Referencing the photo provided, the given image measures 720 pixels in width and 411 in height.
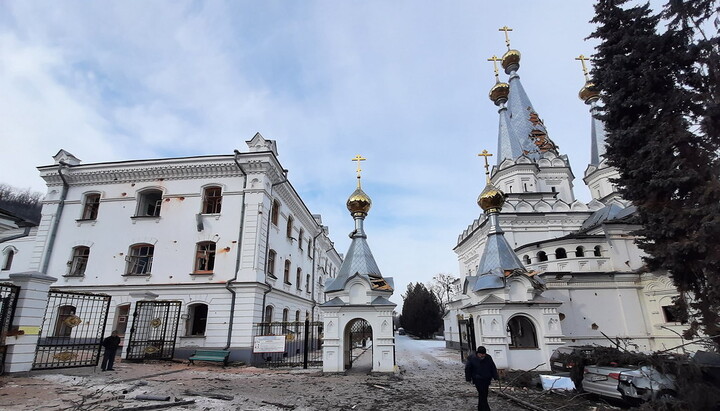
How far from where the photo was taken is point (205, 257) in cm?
1662

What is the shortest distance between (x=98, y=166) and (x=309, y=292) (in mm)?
14369

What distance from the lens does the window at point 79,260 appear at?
17453 millimetres

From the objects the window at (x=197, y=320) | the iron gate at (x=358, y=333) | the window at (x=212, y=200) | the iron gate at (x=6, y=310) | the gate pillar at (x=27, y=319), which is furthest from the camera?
the window at (x=212, y=200)

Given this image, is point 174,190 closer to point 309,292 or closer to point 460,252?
point 309,292

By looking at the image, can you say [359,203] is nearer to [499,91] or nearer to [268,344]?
[268,344]

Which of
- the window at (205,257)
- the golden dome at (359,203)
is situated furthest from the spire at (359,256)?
the window at (205,257)

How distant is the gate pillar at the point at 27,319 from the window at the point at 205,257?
21.1 ft

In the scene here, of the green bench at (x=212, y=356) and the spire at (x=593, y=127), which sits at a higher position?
the spire at (x=593, y=127)

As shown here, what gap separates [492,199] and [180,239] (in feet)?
47.8

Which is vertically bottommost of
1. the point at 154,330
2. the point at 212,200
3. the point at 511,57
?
the point at 154,330

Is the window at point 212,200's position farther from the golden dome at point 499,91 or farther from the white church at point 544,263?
the golden dome at point 499,91

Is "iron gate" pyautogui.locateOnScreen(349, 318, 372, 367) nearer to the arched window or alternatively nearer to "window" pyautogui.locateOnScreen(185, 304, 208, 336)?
the arched window

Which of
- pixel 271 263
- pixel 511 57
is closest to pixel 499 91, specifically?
pixel 511 57

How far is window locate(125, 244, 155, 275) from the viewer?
17.0m
